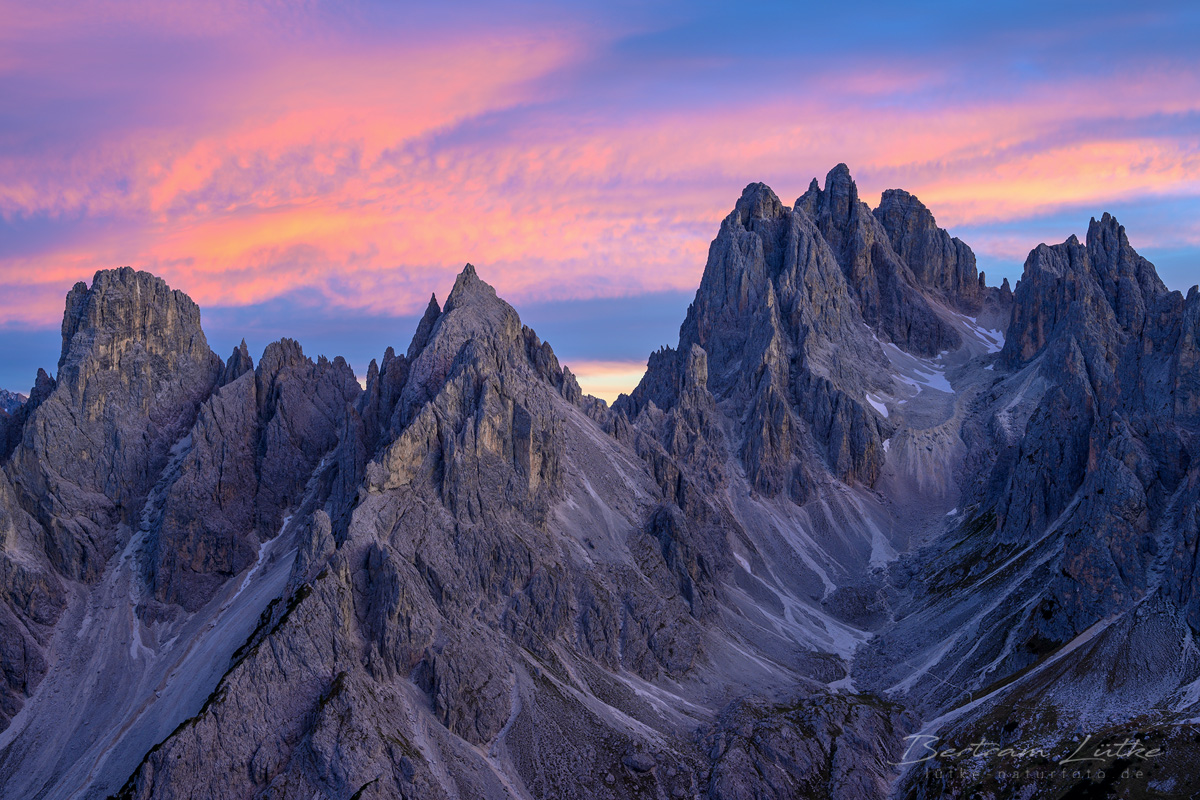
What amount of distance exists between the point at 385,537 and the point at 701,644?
60549 millimetres

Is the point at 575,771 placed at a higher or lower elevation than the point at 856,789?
higher

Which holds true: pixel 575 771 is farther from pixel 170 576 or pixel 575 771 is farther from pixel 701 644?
pixel 170 576

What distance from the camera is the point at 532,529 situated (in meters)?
176

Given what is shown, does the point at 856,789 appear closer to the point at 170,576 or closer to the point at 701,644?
the point at 701,644

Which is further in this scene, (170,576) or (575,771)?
(170,576)

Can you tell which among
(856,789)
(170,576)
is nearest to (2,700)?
(170,576)

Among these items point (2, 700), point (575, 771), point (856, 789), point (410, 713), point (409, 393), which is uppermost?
point (409, 393)

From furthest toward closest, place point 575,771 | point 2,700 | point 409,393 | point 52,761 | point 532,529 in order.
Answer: point 409,393, point 532,529, point 2,700, point 52,761, point 575,771

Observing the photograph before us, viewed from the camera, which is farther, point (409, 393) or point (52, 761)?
point (409, 393)

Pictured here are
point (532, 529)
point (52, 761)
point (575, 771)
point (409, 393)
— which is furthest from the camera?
point (409, 393)

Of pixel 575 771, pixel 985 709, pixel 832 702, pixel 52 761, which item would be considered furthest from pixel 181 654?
pixel 985 709

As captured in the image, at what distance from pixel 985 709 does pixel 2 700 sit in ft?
495

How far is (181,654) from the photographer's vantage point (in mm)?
162625

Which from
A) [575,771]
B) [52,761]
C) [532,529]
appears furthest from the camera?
[532,529]
